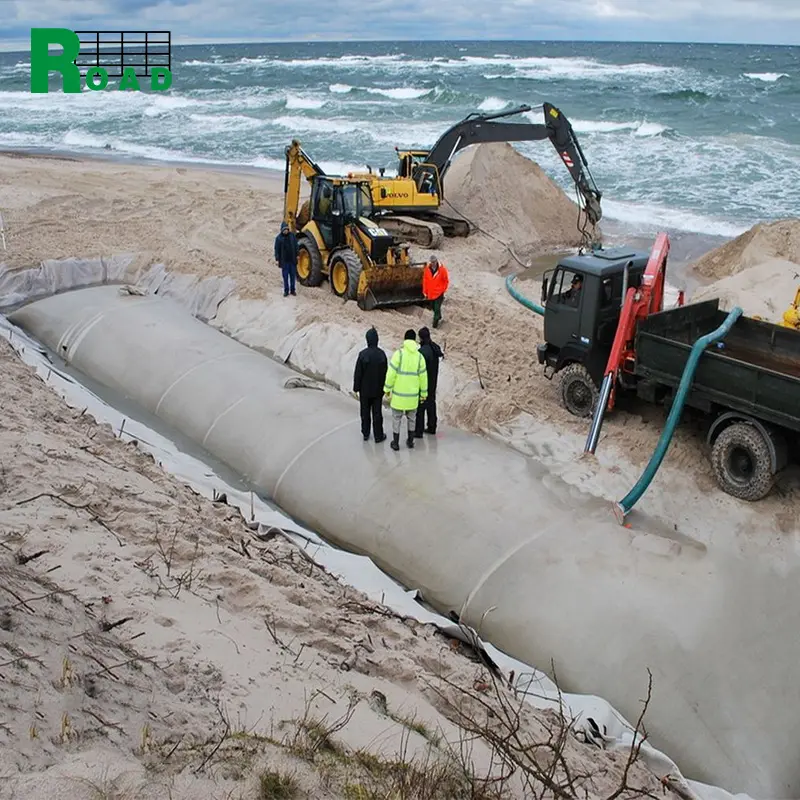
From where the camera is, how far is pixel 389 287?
1331cm

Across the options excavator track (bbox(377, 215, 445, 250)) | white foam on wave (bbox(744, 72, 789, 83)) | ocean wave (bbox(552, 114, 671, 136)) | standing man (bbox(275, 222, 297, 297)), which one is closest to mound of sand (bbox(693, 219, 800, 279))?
excavator track (bbox(377, 215, 445, 250))

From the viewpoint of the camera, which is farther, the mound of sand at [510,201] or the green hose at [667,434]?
the mound of sand at [510,201]

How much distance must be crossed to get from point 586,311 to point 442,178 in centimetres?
1062

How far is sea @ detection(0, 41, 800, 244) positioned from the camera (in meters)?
27.1

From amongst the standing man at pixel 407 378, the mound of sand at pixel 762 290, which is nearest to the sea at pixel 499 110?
the mound of sand at pixel 762 290

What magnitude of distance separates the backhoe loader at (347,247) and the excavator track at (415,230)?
3.20 meters

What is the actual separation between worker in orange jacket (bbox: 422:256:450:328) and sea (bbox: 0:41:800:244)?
1194 centimetres

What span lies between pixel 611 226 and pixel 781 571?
56.0 ft

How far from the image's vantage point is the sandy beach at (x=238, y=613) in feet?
11.4

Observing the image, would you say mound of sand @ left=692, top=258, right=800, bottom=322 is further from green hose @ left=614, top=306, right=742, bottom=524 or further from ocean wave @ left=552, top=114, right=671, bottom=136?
ocean wave @ left=552, top=114, right=671, bottom=136

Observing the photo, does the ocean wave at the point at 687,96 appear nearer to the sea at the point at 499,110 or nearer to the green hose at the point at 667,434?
the sea at the point at 499,110

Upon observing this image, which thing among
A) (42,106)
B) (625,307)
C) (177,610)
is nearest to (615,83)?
(42,106)

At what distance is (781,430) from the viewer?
742 centimetres

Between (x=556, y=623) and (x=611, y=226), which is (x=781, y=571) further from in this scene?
(x=611, y=226)
